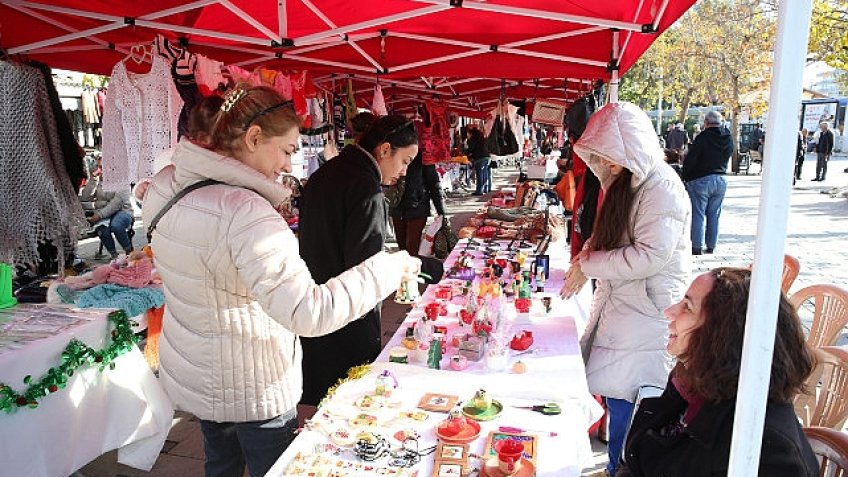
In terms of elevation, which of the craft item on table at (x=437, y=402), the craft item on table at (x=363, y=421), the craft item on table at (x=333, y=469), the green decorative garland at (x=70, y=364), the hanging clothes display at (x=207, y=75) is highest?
the hanging clothes display at (x=207, y=75)

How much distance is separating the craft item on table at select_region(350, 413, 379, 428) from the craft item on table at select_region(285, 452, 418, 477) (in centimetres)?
16

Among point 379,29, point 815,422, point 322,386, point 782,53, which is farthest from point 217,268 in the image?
point 379,29

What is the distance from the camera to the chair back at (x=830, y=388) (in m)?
1.84

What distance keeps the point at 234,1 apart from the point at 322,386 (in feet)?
6.79

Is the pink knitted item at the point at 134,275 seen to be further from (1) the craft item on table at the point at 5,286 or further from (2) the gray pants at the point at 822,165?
(2) the gray pants at the point at 822,165

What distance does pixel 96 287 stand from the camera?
374cm

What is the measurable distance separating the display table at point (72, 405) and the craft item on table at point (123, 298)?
904 mm

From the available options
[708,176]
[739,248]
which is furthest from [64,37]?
[739,248]

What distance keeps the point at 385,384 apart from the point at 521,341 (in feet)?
2.06

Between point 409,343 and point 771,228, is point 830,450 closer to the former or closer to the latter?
point 771,228

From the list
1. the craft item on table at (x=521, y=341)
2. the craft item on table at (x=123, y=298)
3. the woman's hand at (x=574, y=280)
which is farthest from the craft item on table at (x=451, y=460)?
the craft item on table at (x=123, y=298)

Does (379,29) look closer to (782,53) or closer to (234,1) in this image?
(234,1)

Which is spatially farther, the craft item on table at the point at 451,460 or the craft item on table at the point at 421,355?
the craft item on table at the point at 421,355

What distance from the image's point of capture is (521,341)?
7.33 ft
